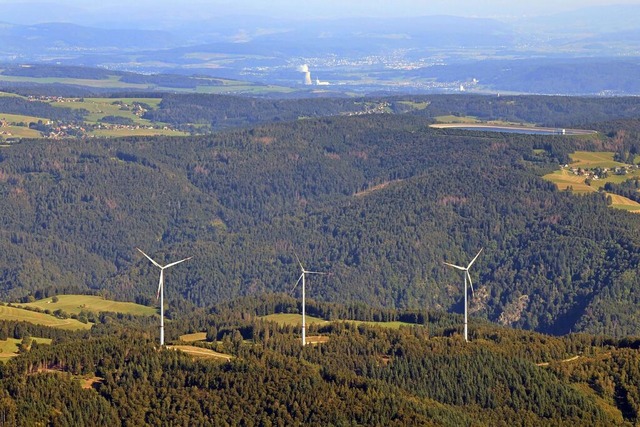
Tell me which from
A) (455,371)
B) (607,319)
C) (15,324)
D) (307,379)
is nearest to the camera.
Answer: (307,379)

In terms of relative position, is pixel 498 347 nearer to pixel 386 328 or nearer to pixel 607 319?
pixel 386 328

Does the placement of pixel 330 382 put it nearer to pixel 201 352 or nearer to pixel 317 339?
pixel 201 352

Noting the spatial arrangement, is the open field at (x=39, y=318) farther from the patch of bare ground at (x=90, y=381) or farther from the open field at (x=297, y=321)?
the patch of bare ground at (x=90, y=381)

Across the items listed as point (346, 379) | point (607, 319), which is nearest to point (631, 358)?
point (346, 379)

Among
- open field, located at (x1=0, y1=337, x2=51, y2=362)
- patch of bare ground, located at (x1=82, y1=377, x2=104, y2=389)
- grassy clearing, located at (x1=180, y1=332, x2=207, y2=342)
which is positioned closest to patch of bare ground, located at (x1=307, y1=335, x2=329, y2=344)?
grassy clearing, located at (x1=180, y1=332, x2=207, y2=342)

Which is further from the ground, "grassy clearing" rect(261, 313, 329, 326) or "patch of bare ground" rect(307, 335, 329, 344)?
"patch of bare ground" rect(307, 335, 329, 344)

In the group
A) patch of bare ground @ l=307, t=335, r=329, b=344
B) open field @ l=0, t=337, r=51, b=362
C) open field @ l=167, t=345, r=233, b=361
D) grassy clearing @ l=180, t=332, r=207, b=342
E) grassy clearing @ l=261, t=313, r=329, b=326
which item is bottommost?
grassy clearing @ l=261, t=313, r=329, b=326

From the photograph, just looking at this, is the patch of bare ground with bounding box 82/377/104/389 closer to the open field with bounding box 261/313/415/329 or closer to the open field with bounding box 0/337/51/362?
the open field with bounding box 0/337/51/362
